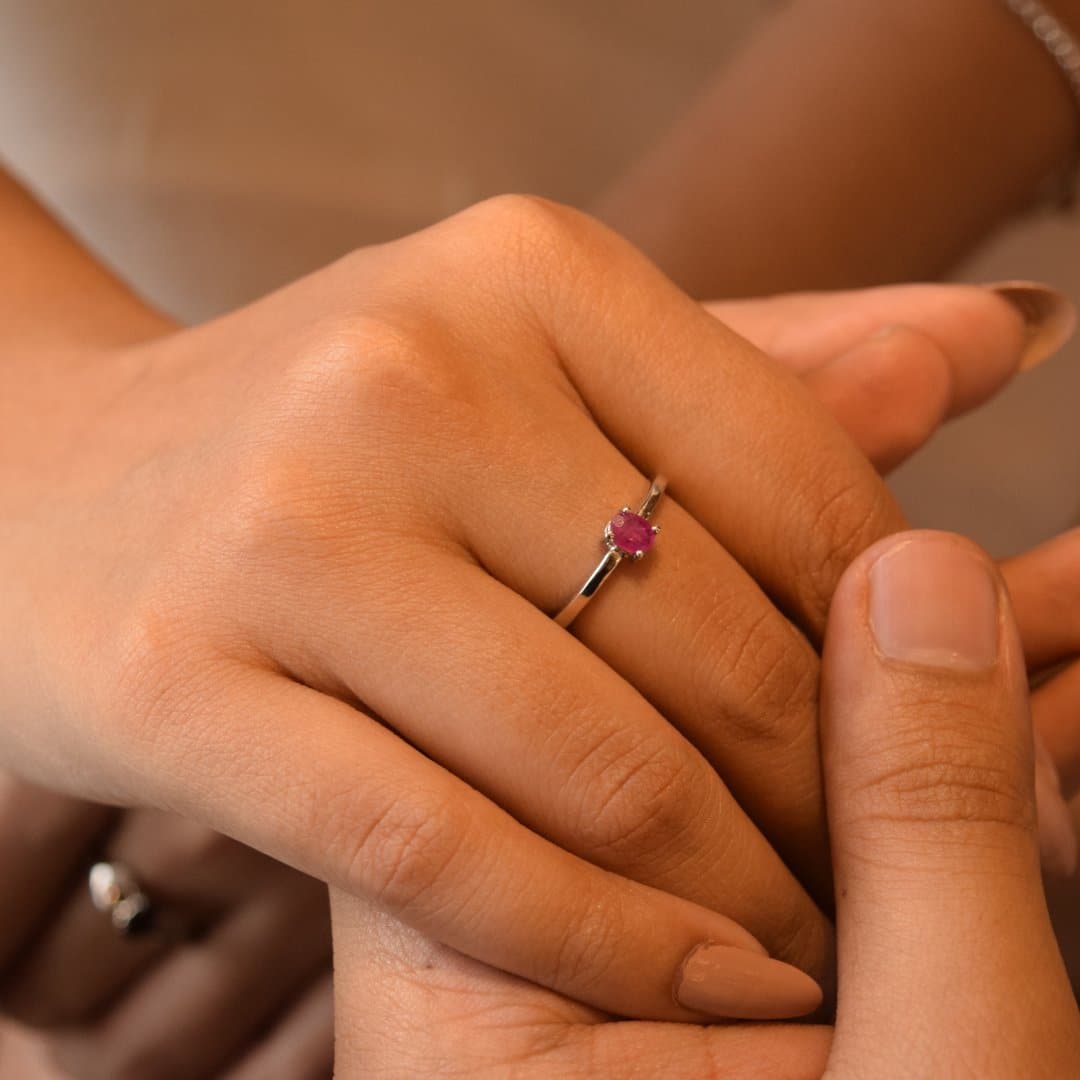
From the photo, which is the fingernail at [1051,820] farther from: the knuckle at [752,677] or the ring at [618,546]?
the ring at [618,546]

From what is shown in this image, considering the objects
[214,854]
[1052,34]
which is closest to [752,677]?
[214,854]

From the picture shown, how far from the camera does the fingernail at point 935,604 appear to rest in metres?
0.65

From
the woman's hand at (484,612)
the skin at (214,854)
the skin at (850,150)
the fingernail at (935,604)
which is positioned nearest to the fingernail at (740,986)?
the woman's hand at (484,612)

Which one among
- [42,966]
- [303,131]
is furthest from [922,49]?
[42,966]

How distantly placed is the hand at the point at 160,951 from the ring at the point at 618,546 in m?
0.44

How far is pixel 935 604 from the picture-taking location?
2.17 feet

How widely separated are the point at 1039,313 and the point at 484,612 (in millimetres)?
663

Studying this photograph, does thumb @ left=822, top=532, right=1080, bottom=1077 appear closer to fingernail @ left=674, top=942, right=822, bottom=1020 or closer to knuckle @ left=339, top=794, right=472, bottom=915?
fingernail @ left=674, top=942, right=822, bottom=1020

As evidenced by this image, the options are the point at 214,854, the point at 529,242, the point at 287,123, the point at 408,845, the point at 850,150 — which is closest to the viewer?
the point at 408,845

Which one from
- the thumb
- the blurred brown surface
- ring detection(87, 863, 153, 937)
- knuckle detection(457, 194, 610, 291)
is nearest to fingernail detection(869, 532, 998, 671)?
the thumb

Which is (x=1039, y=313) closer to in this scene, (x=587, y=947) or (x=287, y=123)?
(x=587, y=947)

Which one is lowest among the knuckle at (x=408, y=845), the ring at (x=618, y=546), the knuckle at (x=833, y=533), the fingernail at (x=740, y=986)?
the fingernail at (x=740, y=986)

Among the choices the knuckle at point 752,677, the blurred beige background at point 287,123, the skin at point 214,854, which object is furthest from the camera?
the blurred beige background at point 287,123

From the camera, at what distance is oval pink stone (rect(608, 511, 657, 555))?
2.14 feet
